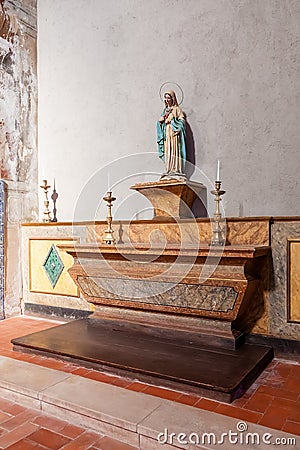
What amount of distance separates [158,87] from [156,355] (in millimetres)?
3027

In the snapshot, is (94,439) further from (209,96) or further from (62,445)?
(209,96)

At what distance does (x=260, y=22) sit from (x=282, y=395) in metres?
3.45

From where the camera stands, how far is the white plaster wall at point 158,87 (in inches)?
155

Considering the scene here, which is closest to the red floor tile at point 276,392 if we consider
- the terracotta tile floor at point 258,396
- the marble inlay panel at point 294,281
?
the terracotta tile floor at point 258,396

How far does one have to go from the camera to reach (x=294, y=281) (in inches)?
137

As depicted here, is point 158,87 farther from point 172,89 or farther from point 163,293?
point 163,293

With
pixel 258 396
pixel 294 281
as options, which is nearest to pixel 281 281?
pixel 294 281

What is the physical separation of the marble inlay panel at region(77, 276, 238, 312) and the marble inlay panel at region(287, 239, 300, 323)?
57 cm

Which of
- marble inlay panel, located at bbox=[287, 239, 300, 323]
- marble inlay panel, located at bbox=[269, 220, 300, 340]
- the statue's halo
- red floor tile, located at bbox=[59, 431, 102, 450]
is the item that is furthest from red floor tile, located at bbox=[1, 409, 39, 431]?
the statue's halo

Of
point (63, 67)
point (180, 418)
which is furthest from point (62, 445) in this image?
Answer: point (63, 67)

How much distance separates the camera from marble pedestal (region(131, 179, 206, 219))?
4.07 m

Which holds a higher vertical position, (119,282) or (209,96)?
(209,96)

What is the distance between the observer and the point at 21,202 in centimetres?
527

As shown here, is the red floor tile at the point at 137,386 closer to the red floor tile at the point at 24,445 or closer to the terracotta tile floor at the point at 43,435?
the terracotta tile floor at the point at 43,435
